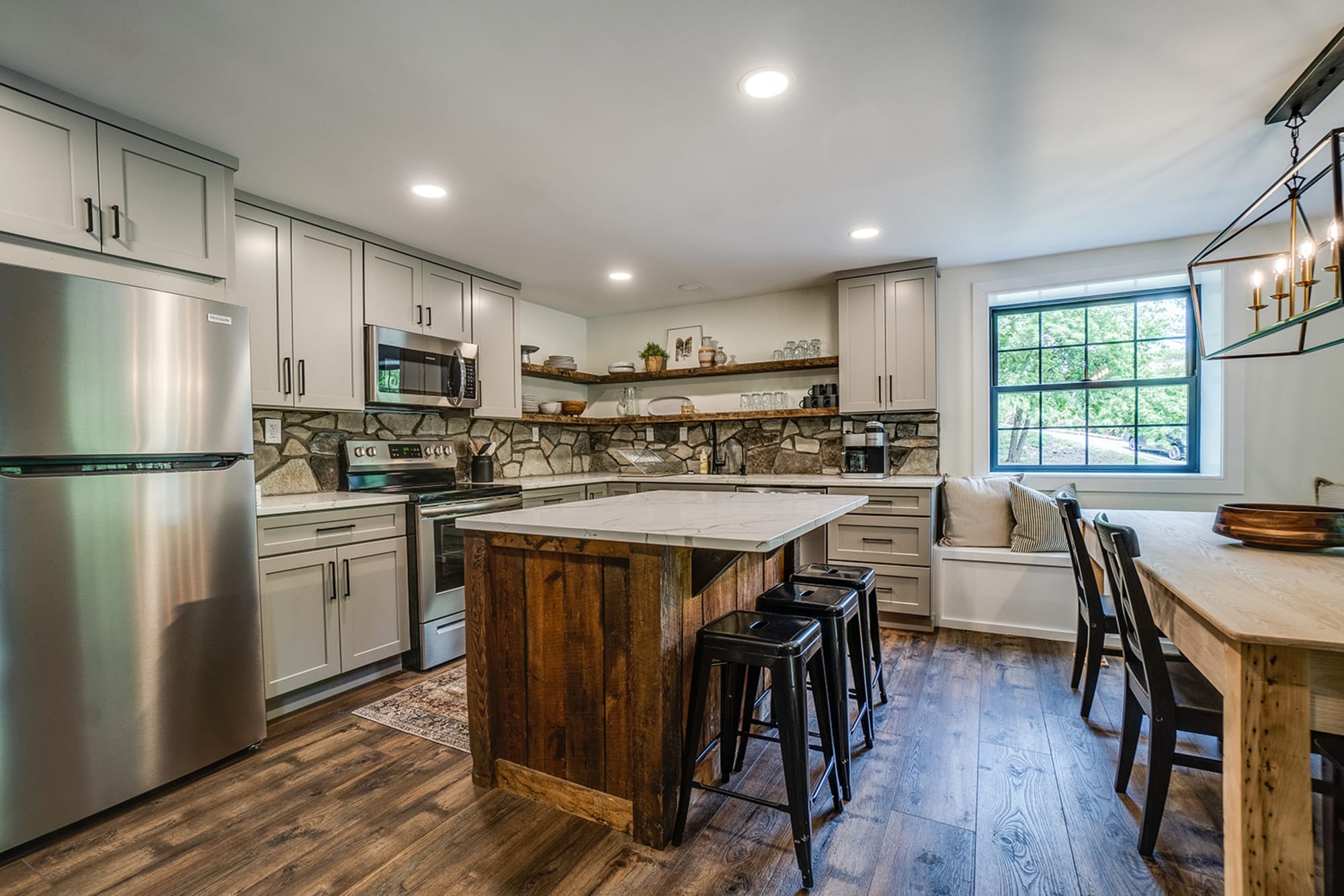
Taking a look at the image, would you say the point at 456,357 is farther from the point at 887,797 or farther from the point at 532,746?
the point at 887,797

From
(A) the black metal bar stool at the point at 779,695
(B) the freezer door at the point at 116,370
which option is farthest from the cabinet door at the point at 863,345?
(B) the freezer door at the point at 116,370

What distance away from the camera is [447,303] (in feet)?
12.7

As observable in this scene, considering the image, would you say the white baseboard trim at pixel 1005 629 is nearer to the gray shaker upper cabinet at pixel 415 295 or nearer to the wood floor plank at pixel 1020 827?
the wood floor plank at pixel 1020 827

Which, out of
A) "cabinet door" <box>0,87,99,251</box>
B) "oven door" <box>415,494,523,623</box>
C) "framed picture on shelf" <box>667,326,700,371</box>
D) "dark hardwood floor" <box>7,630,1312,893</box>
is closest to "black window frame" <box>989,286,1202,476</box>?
"dark hardwood floor" <box>7,630,1312,893</box>

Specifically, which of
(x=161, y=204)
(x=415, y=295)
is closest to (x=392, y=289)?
(x=415, y=295)

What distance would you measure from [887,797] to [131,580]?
2616 mm

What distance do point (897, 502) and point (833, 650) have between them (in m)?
2.11

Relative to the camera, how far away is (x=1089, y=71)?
1970mm

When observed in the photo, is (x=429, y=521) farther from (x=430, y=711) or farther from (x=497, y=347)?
(x=497, y=347)

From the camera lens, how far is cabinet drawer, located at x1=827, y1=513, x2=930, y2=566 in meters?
3.75

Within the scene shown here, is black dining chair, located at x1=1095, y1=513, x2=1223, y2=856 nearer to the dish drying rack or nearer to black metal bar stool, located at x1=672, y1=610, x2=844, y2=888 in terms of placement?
black metal bar stool, located at x1=672, y1=610, x2=844, y2=888

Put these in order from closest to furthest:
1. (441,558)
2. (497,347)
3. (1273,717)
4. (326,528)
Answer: (1273,717) < (326,528) < (441,558) < (497,347)

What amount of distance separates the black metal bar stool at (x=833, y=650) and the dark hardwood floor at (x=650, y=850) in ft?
0.38

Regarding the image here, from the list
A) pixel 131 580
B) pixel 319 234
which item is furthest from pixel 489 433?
pixel 131 580
